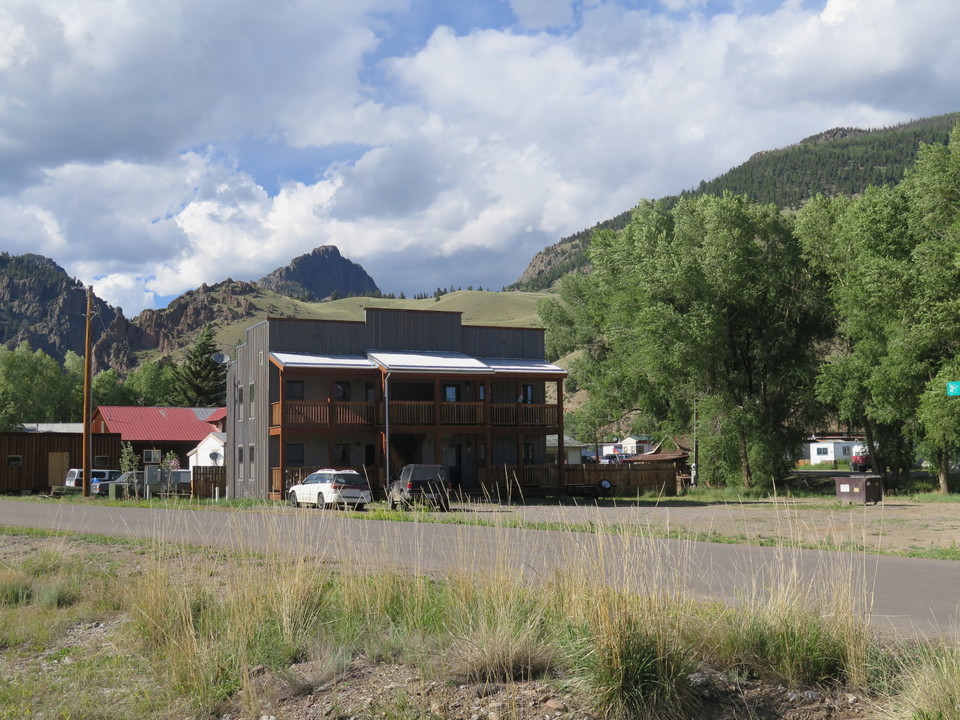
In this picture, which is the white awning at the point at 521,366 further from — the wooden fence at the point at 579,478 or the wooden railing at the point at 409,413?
the wooden fence at the point at 579,478

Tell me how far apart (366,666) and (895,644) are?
4345 mm

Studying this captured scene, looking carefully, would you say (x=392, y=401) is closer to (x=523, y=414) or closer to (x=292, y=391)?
(x=292, y=391)

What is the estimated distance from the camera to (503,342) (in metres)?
46.5

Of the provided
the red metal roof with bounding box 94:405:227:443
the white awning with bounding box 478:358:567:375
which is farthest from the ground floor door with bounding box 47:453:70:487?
the white awning with bounding box 478:358:567:375

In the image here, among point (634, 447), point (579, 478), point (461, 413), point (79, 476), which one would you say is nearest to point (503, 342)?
point (461, 413)

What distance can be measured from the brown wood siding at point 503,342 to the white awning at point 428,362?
55.2 inches

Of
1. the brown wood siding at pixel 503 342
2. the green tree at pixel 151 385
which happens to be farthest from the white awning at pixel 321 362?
the green tree at pixel 151 385

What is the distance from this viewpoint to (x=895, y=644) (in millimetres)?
7945

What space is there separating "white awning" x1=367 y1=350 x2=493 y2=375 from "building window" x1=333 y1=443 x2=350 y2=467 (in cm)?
405

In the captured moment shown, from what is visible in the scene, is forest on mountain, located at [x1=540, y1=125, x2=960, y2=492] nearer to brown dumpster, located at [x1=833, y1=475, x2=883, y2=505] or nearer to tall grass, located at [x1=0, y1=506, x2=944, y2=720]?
brown dumpster, located at [x1=833, y1=475, x2=883, y2=505]

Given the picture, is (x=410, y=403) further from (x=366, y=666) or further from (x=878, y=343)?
(x=366, y=666)

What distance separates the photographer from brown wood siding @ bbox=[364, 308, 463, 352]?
43.8 m

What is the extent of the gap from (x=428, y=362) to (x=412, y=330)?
3496mm

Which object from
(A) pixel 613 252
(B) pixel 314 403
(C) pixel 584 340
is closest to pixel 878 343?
(A) pixel 613 252
